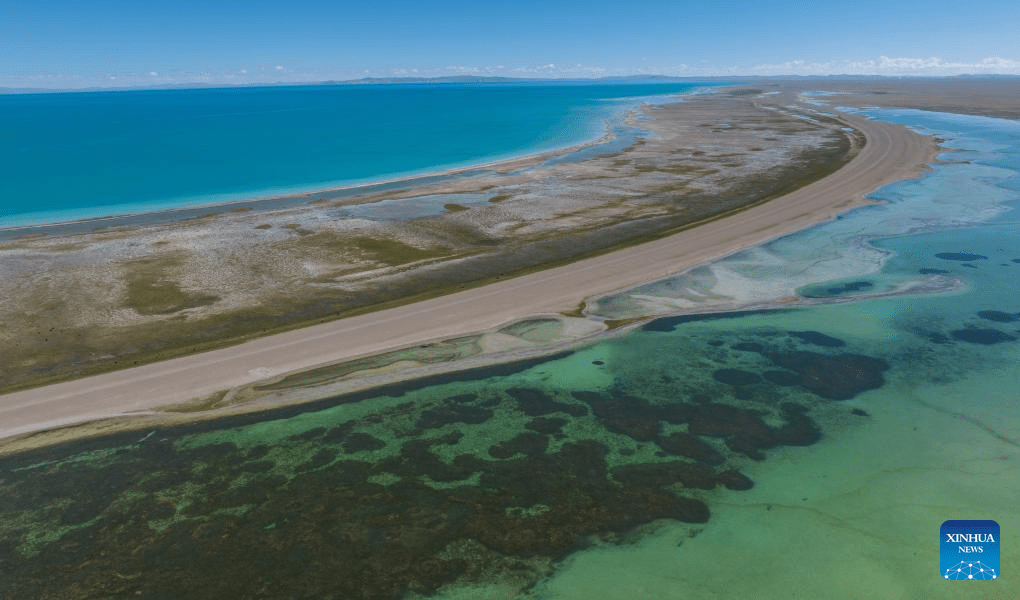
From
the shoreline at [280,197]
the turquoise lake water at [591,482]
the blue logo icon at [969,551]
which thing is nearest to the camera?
the blue logo icon at [969,551]

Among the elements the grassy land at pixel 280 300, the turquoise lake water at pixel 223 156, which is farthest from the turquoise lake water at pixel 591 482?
the turquoise lake water at pixel 223 156

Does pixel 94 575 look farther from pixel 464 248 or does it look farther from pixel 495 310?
pixel 464 248

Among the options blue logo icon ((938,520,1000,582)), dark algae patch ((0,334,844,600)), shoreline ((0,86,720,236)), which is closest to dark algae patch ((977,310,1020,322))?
dark algae patch ((0,334,844,600))

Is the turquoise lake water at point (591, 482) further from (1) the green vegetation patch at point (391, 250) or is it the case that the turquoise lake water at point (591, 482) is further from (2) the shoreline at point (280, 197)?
(2) the shoreline at point (280, 197)

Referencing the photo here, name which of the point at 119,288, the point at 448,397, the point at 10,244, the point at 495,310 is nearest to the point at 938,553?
the point at 448,397

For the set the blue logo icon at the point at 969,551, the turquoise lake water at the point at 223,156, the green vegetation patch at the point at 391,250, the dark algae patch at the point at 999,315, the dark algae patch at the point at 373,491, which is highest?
the turquoise lake water at the point at 223,156
